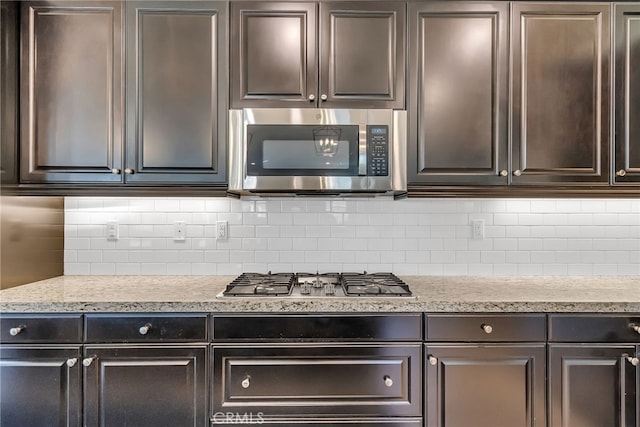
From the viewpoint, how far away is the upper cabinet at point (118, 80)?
5.48 ft

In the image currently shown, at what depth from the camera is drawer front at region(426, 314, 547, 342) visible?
1420 millimetres

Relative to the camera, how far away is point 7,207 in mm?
1657

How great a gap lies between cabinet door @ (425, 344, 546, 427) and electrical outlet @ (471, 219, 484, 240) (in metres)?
0.73

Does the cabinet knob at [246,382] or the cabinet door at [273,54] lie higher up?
the cabinet door at [273,54]

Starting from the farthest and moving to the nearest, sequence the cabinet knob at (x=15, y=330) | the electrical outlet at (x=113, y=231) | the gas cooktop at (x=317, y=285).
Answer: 1. the electrical outlet at (x=113, y=231)
2. the gas cooktop at (x=317, y=285)
3. the cabinet knob at (x=15, y=330)

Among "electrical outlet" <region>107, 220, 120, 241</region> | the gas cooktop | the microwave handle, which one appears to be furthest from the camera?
"electrical outlet" <region>107, 220, 120, 241</region>

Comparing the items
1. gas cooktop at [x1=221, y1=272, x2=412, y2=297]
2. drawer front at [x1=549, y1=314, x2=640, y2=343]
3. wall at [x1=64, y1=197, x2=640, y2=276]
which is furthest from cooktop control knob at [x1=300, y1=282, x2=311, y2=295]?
drawer front at [x1=549, y1=314, x2=640, y2=343]

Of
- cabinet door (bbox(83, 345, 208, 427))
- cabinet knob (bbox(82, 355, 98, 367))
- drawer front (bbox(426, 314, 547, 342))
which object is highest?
drawer front (bbox(426, 314, 547, 342))

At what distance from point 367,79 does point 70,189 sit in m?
1.48

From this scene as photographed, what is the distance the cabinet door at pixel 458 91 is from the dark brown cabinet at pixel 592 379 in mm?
761

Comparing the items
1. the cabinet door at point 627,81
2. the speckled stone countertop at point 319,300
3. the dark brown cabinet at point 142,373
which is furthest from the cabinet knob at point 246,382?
the cabinet door at point 627,81

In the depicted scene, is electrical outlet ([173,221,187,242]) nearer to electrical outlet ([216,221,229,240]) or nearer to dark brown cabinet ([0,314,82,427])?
electrical outlet ([216,221,229,240])

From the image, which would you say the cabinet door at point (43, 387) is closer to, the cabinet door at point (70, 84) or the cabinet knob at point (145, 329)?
the cabinet knob at point (145, 329)

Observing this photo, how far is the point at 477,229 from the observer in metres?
2.03
